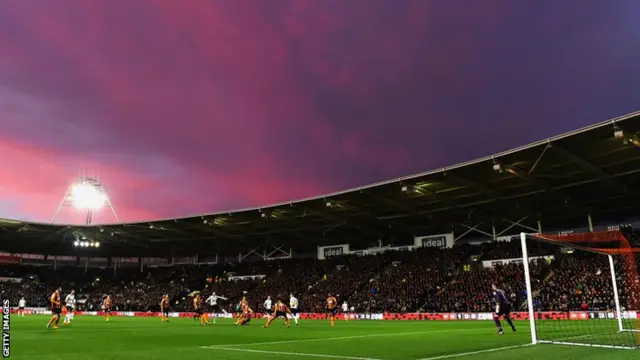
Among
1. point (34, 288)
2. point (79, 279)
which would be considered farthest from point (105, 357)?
point (79, 279)

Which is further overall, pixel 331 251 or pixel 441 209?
pixel 331 251

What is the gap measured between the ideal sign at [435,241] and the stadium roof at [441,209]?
2.36 ft

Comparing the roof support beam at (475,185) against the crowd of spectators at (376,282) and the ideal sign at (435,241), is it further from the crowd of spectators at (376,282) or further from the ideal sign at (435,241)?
the ideal sign at (435,241)

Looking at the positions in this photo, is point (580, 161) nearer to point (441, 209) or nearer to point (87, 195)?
point (441, 209)

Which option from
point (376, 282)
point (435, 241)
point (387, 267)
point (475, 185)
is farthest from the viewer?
point (435, 241)

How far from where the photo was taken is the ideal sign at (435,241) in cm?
5405

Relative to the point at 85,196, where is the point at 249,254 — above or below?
below

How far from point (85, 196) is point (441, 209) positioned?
148 feet

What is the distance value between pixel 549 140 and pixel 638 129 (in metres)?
4.45

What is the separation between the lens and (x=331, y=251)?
2509 inches

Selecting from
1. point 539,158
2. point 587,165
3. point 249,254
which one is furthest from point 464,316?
point 249,254

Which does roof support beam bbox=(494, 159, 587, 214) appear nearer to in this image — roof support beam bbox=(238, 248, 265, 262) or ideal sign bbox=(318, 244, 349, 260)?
ideal sign bbox=(318, 244, 349, 260)

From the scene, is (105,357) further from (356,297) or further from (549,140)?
(356,297)

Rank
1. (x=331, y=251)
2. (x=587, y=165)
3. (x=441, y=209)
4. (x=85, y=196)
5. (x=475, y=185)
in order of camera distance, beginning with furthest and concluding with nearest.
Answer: (x=85, y=196) < (x=331, y=251) < (x=441, y=209) < (x=475, y=185) < (x=587, y=165)
